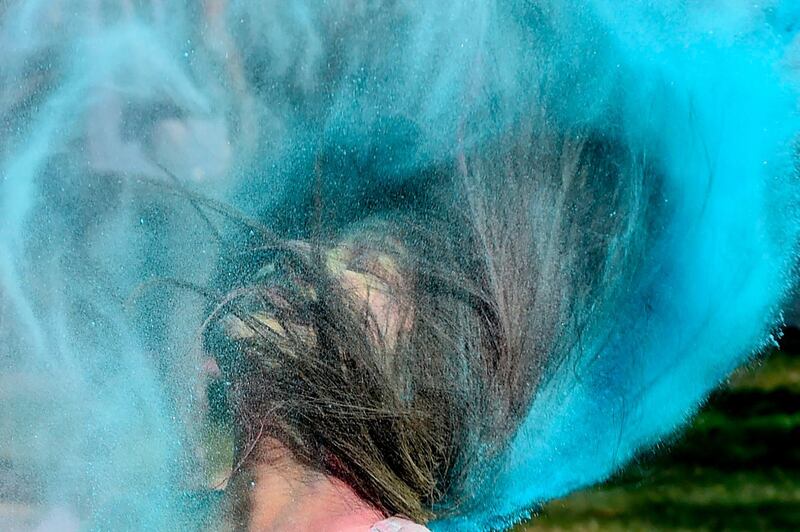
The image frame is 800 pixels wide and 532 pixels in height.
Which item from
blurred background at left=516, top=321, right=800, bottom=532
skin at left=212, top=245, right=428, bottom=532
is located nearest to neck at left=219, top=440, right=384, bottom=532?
skin at left=212, top=245, right=428, bottom=532

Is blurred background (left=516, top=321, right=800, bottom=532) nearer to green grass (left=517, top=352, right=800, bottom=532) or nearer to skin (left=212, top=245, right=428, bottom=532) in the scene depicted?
green grass (left=517, top=352, right=800, bottom=532)

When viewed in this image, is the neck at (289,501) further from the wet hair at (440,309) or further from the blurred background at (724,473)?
the blurred background at (724,473)

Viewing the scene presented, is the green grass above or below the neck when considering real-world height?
below

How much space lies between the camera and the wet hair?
0.93m

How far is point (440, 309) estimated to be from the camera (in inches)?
36.8

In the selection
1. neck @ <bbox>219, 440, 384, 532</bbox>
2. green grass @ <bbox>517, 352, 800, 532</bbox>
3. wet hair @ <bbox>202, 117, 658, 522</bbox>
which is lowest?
green grass @ <bbox>517, 352, 800, 532</bbox>

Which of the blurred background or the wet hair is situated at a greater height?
the wet hair

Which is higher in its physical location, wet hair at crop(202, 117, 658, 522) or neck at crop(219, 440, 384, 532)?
wet hair at crop(202, 117, 658, 522)

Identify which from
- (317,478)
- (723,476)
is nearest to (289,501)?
(317,478)

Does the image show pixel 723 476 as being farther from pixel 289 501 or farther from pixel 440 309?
pixel 289 501

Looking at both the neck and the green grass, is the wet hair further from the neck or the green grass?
the green grass

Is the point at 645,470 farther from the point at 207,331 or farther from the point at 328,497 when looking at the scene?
the point at 207,331

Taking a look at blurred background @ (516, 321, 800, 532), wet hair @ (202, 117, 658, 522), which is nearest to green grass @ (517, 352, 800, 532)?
blurred background @ (516, 321, 800, 532)

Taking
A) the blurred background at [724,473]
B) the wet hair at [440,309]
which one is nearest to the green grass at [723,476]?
the blurred background at [724,473]
